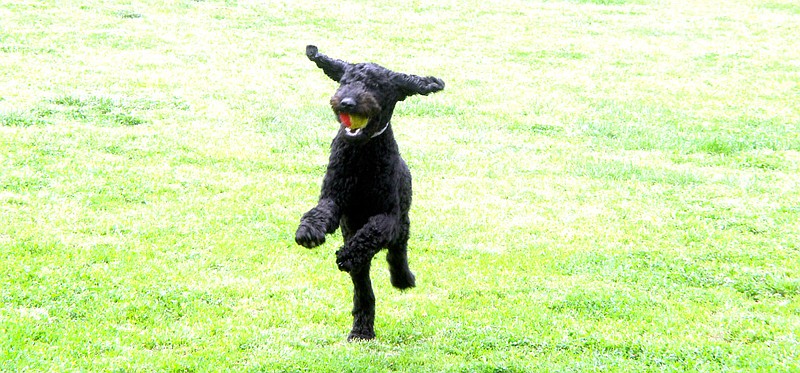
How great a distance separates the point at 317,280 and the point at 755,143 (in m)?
8.32

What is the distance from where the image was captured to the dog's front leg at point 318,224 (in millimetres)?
5761

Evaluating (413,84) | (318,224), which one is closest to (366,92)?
(413,84)

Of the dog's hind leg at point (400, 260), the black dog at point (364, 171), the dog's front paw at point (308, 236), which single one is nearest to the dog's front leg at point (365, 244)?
the black dog at point (364, 171)

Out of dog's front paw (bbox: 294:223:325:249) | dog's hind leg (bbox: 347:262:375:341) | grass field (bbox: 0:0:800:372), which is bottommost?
grass field (bbox: 0:0:800:372)

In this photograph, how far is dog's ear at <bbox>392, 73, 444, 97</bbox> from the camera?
640 cm

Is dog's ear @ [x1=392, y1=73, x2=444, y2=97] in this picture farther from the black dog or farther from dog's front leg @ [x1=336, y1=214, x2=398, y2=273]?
dog's front leg @ [x1=336, y1=214, x2=398, y2=273]

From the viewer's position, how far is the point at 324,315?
7.79 meters

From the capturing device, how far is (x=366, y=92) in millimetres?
6102

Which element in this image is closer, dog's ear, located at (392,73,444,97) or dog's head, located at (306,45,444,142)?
dog's head, located at (306,45,444,142)

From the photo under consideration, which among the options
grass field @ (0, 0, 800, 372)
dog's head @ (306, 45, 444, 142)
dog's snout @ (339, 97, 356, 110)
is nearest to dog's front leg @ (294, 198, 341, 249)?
dog's head @ (306, 45, 444, 142)

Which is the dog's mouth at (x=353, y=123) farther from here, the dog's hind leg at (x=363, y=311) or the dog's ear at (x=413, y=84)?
the dog's hind leg at (x=363, y=311)

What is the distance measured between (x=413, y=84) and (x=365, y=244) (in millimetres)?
1166

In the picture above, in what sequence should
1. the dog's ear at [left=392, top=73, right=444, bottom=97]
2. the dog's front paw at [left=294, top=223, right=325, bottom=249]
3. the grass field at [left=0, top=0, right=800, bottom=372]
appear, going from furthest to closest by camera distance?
1. the grass field at [left=0, top=0, right=800, bottom=372]
2. the dog's ear at [left=392, top=73, right=444, bottom=97]
3. the dog's front paw at [left=294, top=223, right=325, bottom=249]

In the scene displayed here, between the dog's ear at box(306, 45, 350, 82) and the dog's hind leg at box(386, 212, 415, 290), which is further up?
the dog's ear at box(306, 45, 350, 82)
